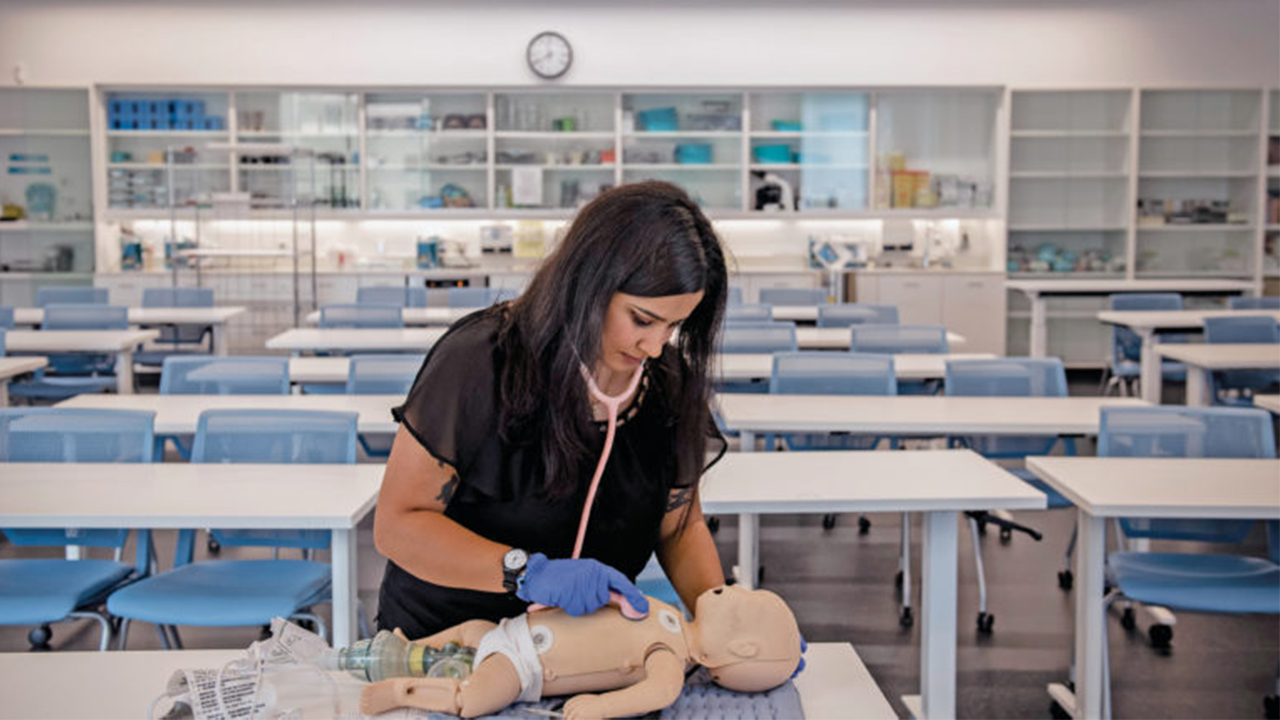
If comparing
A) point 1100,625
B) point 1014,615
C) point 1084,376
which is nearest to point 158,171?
point 1084,376

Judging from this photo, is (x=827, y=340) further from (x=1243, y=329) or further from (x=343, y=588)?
(x=343, y=588)

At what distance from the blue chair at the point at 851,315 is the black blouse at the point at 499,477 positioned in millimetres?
5582

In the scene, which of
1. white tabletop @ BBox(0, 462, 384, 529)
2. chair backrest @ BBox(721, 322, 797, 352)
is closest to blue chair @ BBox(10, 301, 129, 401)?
chair backrest @ BBox(721, 322, 797, 352)

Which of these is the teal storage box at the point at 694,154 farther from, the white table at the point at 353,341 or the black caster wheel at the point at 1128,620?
the black caster wheel at the point at 1128,620

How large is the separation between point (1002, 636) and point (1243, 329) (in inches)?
140

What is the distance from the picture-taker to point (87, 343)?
6516 millimetres

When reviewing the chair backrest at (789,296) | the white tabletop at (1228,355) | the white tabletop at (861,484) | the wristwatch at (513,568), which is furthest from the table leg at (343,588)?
the chair backrest at (789,296)

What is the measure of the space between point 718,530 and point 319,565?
2503mm

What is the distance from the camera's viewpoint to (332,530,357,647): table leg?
297 centimetres

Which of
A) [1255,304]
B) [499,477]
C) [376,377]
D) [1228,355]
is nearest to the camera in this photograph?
[499,477]

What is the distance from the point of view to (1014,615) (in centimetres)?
446

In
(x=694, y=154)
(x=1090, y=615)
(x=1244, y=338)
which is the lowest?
(x=1090, y=615)

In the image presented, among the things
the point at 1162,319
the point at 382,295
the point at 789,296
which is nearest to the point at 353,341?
the point at 382,295

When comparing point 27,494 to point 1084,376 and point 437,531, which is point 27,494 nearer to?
point 437,531
